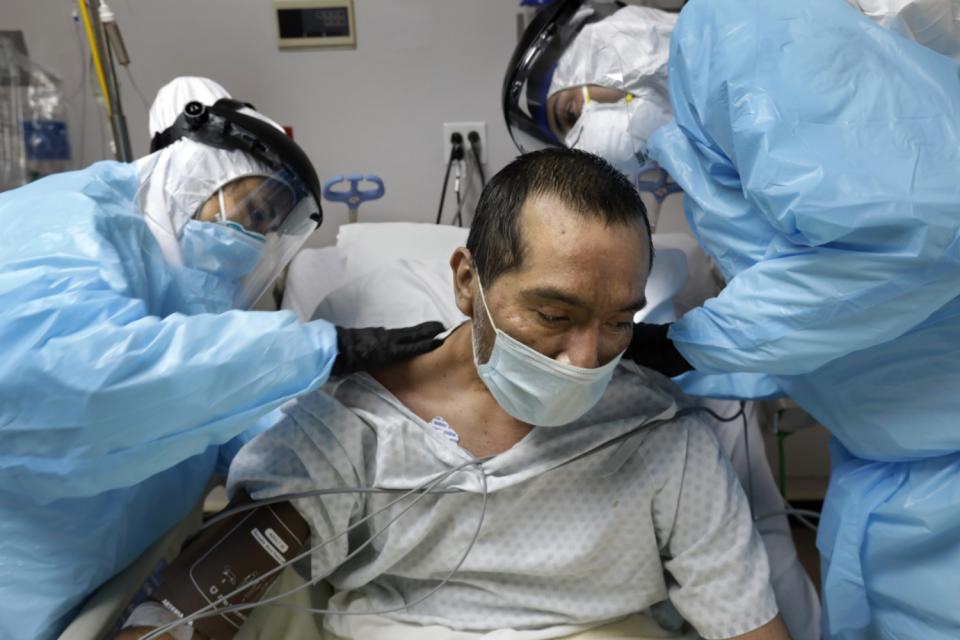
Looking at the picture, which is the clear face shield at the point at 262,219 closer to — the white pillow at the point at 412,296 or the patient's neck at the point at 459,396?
the white pillow at the point at 412,296

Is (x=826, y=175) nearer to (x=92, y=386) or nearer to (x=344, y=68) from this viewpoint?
(x=92, y=386)

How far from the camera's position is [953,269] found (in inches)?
34.7

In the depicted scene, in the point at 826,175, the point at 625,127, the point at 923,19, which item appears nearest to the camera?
the point at 826,175

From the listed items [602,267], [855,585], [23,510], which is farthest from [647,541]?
[23,510]

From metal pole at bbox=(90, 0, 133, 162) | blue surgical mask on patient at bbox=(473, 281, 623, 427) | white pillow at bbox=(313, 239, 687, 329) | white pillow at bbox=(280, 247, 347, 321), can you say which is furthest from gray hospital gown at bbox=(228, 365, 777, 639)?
metal pole at bbox=(90, 0, 133, 162)

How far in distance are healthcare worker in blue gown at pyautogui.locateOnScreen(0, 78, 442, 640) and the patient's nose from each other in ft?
0.94

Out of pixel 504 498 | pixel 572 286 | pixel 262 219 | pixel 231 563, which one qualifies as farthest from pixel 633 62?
pixel 231 563

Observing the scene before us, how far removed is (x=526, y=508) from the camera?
3.94 feet

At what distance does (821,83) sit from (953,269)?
0.92ft

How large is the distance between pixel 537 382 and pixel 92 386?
582mm

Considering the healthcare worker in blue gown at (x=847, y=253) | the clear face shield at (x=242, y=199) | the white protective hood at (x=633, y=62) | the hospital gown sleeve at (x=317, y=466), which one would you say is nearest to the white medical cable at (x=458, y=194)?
the white protective hood at (x=633, y=62)

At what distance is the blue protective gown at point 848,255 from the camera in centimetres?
88

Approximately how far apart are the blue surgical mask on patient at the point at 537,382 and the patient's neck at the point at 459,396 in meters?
0.12

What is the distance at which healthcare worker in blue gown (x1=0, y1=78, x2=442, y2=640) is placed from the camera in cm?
91
